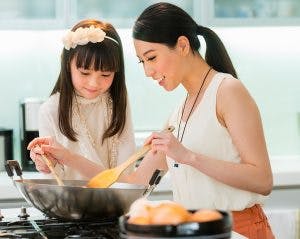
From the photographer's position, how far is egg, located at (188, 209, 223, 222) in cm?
108

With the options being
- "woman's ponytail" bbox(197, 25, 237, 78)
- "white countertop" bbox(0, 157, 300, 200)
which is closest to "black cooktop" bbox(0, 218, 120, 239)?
"woman's ponytail" bbox(197, 25, 237, 78)

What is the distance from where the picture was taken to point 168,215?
1.09 m

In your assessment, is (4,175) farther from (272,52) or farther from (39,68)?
(272,52)

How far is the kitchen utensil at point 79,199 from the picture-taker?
1.50 m

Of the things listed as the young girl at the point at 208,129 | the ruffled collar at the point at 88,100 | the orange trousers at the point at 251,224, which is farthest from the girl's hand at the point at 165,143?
the ruffled collar at the point at 88,100

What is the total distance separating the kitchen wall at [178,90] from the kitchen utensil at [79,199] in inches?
71.1

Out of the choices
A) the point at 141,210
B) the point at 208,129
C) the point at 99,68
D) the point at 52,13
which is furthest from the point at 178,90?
the point at 141,210

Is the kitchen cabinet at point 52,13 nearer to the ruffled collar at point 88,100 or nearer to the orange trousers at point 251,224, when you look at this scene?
the ruffled collar at point 88,100

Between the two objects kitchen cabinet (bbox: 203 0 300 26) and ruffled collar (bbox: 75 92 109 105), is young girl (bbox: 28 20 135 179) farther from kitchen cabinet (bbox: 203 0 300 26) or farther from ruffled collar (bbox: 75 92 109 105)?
kitchen cabinet (bbox: 203 0 300 26)

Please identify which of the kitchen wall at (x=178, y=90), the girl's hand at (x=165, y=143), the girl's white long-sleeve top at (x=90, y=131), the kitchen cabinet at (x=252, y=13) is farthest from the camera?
the kitchen wall at (x=178, y=90)

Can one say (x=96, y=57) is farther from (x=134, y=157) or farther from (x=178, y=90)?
(x=178, y=90)

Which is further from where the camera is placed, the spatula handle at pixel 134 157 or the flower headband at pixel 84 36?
the flower headband at pixel 84 36

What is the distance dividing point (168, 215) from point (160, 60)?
874 millimetres

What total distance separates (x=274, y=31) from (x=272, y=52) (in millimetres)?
117
